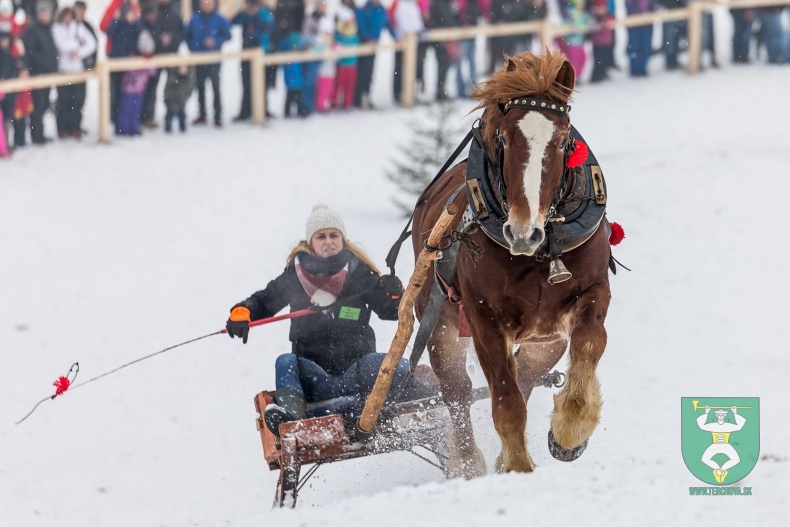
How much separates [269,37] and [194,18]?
1001 mm

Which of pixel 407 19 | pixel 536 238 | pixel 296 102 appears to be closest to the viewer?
pixel 536 238

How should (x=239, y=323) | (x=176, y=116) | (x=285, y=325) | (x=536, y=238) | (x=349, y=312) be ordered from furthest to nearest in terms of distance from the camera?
(x=176, y=116) < (x=285, y=325) < (x=349, y=312) < (x=239, y=323) < (x=536, y=238)

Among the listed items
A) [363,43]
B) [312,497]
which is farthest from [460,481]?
[363,43]

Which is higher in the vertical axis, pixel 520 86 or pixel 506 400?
pixel 520 86

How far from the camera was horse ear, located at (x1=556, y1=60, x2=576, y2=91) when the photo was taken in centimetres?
539

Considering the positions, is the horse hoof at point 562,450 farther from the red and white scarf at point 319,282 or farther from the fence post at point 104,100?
the fence post at point 104,100

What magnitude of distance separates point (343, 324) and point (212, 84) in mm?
8793

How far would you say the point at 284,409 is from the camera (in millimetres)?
6504

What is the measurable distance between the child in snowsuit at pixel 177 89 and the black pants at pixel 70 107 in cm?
102

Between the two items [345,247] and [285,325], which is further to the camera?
[285,325]

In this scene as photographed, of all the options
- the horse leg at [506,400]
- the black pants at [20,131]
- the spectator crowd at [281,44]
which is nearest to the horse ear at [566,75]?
the horse leg at [506,400]

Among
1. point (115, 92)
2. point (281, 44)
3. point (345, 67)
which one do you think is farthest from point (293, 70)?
point (115, 92)

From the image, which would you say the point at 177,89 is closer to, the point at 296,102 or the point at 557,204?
the point at 296,102

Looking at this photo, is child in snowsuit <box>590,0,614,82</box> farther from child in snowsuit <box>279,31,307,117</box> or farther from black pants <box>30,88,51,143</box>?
black pants <box>30,88,51,143</box>
